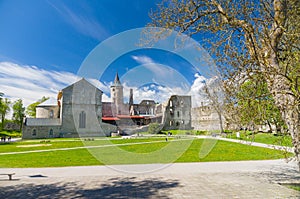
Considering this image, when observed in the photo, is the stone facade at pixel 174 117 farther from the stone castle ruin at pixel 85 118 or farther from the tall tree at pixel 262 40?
the tall tree at pixel 262 40

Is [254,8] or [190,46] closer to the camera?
[254,8]

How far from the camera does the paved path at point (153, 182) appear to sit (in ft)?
18.3

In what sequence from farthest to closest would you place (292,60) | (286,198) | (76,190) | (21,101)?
(21,101)
(76,190)
(286,198)
(292,60)

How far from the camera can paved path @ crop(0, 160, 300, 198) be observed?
5.59 metres

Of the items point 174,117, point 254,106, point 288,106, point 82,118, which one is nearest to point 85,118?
point 82,118

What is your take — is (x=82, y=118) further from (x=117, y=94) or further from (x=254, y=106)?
A: (x=254, y=106)

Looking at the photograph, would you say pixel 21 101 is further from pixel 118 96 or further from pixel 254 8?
pixel 254 8

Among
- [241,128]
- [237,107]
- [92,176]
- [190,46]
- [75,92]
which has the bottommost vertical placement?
[92,176]

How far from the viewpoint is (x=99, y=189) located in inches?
240

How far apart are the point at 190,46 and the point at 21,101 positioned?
6793 cm

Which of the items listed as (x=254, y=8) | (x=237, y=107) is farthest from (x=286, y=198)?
(x=254, y=8)

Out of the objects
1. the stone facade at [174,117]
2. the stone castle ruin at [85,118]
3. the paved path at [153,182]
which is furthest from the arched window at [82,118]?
the paved path at [153,182]

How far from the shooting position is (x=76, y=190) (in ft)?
19.8

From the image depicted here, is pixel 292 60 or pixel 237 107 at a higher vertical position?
pixel 292 60
